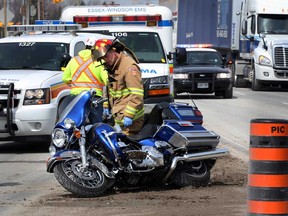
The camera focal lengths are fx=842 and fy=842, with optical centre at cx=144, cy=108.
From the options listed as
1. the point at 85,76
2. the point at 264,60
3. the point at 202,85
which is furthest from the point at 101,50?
the point at 264,60

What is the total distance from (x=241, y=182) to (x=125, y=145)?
167 centimetres

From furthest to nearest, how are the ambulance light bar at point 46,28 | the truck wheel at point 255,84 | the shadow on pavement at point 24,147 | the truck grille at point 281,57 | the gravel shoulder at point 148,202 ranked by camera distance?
the truck wheel at point 255,84 → the truck grille at point 281,57 → the ambulance light bar at point 46,28 → the shadow on pavement at point 24,147 → the gravel shoulder at point 148,202

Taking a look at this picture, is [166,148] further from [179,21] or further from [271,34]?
[179,21]

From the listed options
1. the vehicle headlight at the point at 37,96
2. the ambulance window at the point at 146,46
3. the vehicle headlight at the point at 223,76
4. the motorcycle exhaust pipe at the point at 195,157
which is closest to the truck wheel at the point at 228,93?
the vehicle headlight at the point at 223,76

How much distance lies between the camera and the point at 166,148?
940 cm

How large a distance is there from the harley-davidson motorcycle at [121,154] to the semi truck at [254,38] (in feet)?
73.2

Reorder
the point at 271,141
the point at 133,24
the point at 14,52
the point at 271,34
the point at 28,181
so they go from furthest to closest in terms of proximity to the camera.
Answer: the point at 271,34 < the point at 133,24 < the point at 14,52 < the point at 28,181 < the point at 271,141

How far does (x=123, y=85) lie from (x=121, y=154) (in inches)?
34.6

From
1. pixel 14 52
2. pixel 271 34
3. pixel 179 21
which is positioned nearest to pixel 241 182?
pixel 14 52

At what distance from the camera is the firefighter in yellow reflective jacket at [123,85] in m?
9.32

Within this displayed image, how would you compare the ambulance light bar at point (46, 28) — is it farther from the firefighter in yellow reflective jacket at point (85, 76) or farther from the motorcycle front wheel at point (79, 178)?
the motorcycle front wheel at point (79, 178)

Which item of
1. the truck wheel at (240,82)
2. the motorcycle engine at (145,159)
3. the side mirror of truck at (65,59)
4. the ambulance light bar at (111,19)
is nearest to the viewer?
the motorcycle engine at (145,159)

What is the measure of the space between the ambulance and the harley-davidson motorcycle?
15.8 feet

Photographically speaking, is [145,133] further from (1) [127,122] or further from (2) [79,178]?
(2) [79,178]
